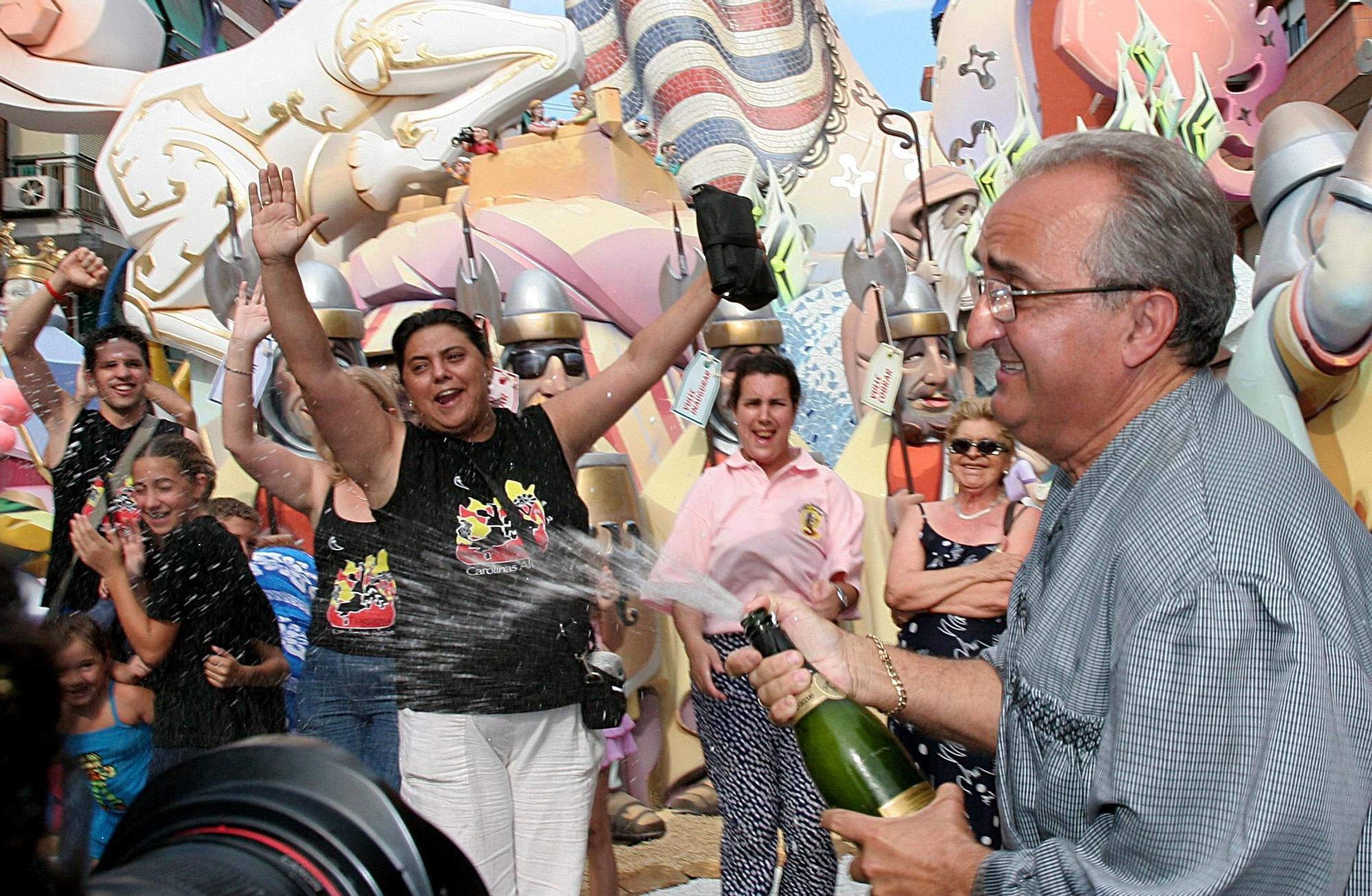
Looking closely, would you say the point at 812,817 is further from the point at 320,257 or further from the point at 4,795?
the point at 320,257

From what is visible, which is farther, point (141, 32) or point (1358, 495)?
point (141, 32)

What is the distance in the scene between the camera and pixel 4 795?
0.55 m

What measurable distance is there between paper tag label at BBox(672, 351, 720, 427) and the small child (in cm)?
235

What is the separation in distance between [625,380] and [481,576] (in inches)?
23.8

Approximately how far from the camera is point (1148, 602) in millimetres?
1169

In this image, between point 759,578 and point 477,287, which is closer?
point 759,578

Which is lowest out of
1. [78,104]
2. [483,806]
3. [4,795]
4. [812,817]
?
[812,817]

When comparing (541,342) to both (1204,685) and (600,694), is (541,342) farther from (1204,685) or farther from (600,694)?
(1204,685)

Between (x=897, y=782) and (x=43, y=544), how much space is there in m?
4.82

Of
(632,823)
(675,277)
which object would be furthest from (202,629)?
(675,277)

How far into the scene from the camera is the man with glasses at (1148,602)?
1.09 meters

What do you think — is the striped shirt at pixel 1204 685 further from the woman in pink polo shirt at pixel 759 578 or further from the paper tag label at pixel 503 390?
the paper tag label at pixel 503 390

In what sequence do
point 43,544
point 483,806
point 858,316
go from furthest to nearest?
point 858,316 → point 43,544 → point 483,806

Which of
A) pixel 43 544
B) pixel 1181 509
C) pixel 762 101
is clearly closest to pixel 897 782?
pixel 1181 509
